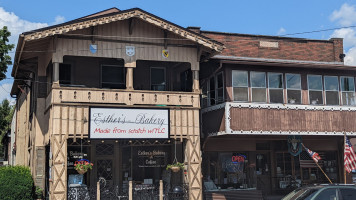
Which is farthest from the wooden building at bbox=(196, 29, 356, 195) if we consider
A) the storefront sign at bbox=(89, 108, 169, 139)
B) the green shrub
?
the green shrub

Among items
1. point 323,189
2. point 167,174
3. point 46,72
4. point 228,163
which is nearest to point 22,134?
point 46,72

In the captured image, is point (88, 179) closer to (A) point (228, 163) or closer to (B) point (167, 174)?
(B) point (167, 174)

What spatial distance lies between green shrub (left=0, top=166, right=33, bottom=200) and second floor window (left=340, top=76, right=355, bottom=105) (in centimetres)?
1614

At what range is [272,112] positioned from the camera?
2092cm

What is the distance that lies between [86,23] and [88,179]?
7.66 m

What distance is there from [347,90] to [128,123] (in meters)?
12.3

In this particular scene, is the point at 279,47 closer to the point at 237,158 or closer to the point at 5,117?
the point at 237,158

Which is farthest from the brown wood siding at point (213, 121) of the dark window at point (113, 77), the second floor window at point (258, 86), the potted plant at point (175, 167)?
the dark window at point (113, 77)

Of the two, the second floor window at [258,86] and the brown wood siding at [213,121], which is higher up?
the second floor window at [258,86]

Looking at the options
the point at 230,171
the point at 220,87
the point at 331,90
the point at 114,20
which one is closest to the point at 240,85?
the point at 220,87

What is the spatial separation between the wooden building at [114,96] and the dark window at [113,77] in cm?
5

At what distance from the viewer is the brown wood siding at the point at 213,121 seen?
802 inches

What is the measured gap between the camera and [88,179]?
2092 centimetres

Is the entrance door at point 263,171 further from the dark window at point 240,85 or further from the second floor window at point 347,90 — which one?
the second floor window at point 347,90
